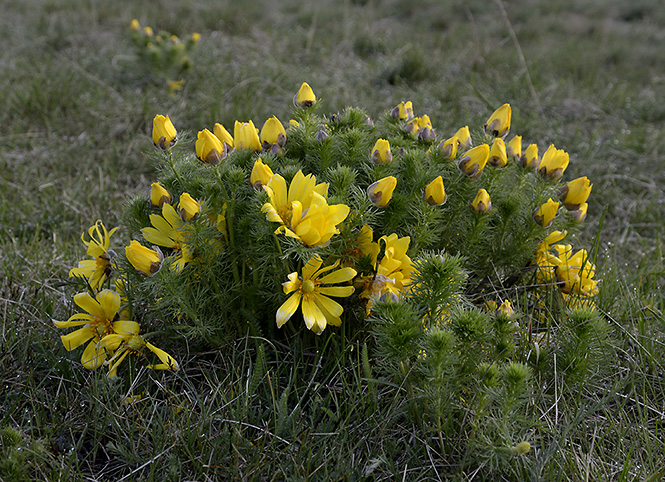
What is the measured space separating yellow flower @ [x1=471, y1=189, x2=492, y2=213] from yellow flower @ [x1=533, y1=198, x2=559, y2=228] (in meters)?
0.22

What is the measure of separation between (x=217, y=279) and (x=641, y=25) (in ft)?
26.5

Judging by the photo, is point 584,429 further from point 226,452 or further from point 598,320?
point 226,452

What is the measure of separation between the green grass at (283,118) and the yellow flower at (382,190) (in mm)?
472

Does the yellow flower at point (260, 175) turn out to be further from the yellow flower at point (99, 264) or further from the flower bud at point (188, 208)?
the yellow flower at point (99, 264)

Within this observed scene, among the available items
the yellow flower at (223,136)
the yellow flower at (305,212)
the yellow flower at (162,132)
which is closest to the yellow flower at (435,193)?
the yellow flower at (305,212)

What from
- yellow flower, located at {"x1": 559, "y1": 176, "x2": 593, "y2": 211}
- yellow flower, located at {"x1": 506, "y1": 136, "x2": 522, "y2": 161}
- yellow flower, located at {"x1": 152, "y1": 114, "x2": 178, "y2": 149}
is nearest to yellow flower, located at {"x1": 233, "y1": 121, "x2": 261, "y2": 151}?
yellow flower, located at {"x1": 152, "y1": 114, "x2": 178, "y2": 149}

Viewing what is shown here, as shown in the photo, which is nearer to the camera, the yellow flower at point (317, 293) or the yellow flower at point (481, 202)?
the yellow flower at point (317, 293)

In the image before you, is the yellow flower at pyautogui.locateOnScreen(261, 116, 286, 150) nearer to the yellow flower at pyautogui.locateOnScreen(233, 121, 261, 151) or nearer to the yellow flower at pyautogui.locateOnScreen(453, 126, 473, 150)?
the yellow flower at pyautogui.locateOnScreen(233, 121, 261, 151)

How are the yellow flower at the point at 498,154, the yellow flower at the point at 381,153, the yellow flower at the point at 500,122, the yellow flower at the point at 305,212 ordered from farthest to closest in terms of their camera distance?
→ the yellow flower at the point at 500,122
the yellow flower at the point at 498,154
the yellow flower at the point at 381,153
the yellow flower at the point at 305,212

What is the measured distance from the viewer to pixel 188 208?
137cm

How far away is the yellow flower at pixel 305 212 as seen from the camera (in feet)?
4.33

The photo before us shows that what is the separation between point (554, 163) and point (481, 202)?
0.33m

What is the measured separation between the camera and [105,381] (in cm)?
158

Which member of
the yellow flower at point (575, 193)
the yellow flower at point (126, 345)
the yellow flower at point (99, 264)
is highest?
the yellow flower at point (575, 193)
